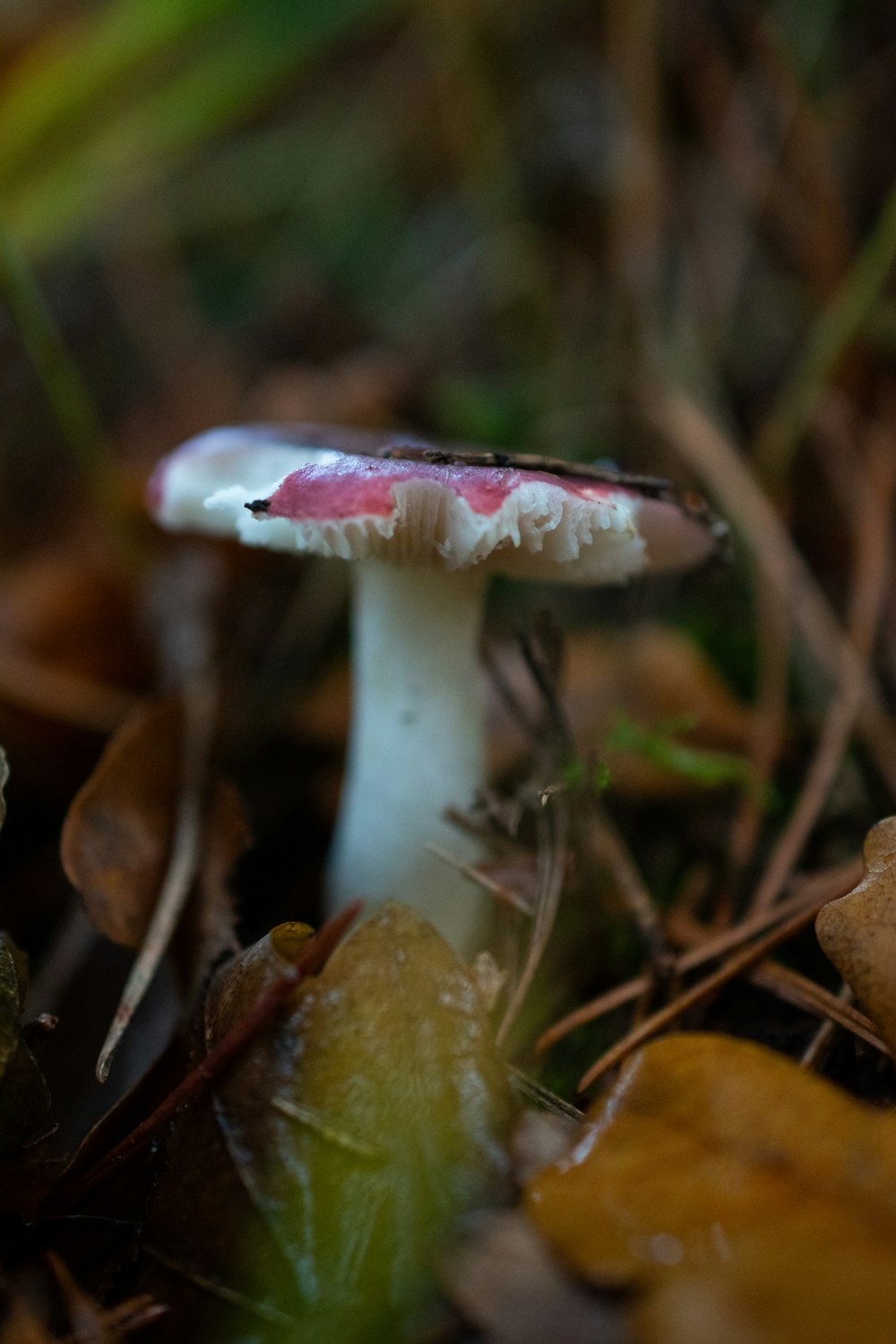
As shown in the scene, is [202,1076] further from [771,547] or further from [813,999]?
[771,547]

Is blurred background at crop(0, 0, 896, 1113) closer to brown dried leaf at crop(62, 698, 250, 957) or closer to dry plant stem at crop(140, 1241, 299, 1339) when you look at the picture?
brown dried leaf at crop(62, 698, 250, 957)

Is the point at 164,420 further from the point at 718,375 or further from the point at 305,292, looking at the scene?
the point at 718,375

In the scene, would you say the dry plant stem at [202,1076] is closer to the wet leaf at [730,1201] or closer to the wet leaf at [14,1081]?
the wet leaf at [14,1081]

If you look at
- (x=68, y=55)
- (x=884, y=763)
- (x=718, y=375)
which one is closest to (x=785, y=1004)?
(x=884, y=763)

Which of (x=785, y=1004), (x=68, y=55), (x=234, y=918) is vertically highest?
(x=68, y=55)

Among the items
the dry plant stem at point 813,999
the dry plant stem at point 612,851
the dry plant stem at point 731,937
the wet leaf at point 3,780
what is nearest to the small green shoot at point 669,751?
the dry plant stem at point 612,851

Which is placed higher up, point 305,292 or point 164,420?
point 305,292

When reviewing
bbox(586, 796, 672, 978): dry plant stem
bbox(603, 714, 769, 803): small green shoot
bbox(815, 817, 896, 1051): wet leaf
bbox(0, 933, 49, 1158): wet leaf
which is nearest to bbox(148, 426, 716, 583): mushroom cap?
bbox(603, 714, 769, 803): small green shoot

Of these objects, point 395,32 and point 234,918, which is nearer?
point 234,918
